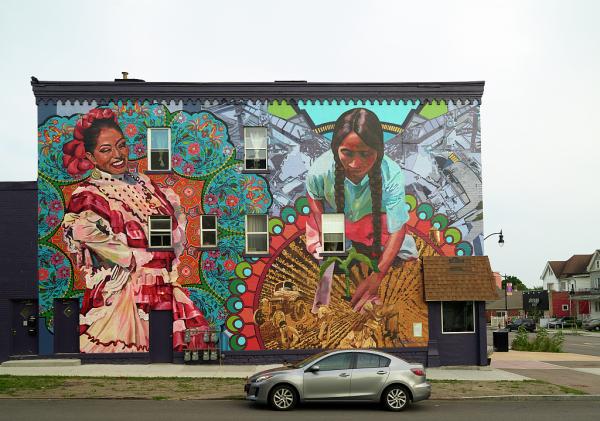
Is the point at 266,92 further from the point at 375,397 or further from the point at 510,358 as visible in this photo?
the point at 510,358

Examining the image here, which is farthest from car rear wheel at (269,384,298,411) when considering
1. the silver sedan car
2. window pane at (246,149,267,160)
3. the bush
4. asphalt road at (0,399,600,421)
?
the bush

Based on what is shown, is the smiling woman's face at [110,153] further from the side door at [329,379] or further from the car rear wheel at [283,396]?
the side door at [329,379]

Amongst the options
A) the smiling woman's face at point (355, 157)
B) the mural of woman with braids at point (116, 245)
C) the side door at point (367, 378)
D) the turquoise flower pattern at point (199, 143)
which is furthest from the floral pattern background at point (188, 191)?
the side door at point (367, 378)

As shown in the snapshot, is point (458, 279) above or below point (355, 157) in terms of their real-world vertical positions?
below

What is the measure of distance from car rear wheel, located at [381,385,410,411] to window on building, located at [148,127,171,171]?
40.3ft

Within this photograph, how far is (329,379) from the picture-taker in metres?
15.3

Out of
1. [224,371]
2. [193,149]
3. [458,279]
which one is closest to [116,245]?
[193,149]

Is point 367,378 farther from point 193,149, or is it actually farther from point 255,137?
point 193,149

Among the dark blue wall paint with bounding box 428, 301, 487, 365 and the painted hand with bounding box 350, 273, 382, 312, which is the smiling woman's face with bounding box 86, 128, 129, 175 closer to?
the painted hand with bounding box 350, 273, 382, 312

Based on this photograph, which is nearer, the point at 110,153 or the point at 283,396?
the point at 283,396

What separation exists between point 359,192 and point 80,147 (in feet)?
33.2

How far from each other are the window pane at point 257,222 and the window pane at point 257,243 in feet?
0.73

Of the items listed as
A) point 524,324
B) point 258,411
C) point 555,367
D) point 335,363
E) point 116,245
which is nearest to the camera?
point 258,411

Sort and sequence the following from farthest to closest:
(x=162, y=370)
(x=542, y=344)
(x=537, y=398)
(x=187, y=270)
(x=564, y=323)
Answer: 1. (x=564, y=323)
2. (x=542, y=344)
3. (x=187, y=270)
4. (x=162, y=370)
5. (x=537, y=398)
